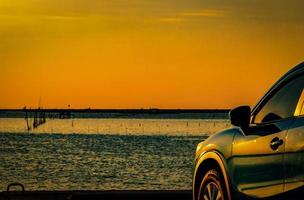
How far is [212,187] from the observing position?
8.54m

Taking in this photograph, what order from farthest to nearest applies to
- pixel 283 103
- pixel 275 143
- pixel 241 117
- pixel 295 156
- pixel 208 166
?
pixel 208 166
pixel 241 117
pixel 283 103
pixel 275 143
pixel 295 156

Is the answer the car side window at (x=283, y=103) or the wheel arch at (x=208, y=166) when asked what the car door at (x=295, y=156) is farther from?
the wheel arch at (x=208, y=166)

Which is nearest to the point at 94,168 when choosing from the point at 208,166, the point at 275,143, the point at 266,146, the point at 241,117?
the point at 208,166

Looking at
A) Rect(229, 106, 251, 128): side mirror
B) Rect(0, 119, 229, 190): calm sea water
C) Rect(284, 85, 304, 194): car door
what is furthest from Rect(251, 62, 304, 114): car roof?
Rect(0, 119, 229, 190): calm sea water

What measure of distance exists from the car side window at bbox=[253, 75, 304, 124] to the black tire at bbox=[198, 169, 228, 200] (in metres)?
0.72

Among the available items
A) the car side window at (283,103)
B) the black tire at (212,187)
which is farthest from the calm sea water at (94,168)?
the car side window at (283,103)

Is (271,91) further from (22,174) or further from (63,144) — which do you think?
(63,144)

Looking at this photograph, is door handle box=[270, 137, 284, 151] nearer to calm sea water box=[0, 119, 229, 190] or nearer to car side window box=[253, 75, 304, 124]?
car side window box=[253, 75, 304, 124]

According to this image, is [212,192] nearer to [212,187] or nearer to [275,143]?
[212,187]

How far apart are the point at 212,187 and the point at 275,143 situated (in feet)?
5.36

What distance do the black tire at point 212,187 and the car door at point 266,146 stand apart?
0.35 metres

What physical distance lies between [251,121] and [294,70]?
34.3 inches

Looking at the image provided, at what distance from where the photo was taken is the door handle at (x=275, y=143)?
22.7 feet

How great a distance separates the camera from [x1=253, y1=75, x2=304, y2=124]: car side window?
23.8 feet
